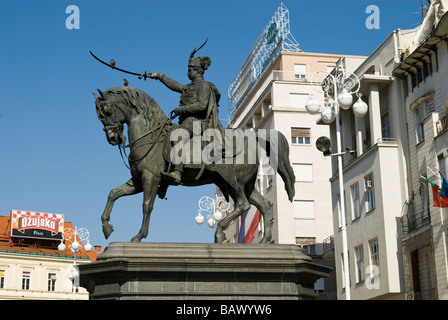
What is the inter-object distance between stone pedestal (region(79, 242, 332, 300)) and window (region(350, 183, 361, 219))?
32.2 metres

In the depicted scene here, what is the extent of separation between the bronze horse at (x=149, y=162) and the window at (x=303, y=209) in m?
48.4

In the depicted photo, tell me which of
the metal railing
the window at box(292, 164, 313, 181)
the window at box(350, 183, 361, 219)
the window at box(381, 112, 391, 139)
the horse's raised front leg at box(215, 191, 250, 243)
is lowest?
the horse's raised front leg at box(215, 191, 250, 243)

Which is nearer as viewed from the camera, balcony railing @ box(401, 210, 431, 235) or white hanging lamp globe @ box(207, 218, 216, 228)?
balcony railing @ box(401, 210, 431, 235)

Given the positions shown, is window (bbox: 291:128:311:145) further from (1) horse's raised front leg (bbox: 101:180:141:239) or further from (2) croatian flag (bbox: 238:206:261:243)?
(1) horse's raised front leg (bbox: 101:180:141:239)

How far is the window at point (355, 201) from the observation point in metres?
47.3

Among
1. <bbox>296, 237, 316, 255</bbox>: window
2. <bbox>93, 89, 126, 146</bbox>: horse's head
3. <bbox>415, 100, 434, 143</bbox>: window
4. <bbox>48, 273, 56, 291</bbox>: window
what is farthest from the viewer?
<bbox>48, 273, 56, 291</bbox>: window

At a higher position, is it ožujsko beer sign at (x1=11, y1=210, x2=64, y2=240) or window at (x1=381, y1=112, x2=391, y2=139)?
ožujsko beer sign at (x1=11, y1=210, x2=64, y2=240)

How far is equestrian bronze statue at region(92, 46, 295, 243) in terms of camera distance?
1656cm

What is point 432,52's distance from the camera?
41.3 metres

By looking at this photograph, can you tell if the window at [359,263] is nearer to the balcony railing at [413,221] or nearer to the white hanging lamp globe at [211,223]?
the balcony railing at [413,221]

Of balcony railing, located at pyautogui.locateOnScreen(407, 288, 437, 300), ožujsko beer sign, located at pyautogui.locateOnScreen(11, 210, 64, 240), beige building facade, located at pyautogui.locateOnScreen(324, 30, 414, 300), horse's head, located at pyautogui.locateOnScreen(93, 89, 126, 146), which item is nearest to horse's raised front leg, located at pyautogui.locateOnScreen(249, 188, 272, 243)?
horse's head, located at pyautogui.locateOnScreen(93, 89, 126, 146)

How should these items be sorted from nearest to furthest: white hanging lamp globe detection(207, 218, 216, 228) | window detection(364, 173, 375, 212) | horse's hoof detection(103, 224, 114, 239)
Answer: horse's hoof detection(103, 224, 114, 239)
white hanging lamp globe detection(207, 218, 216, 228)
window detection(364, 173, 375, 212)

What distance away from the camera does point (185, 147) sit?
54.9 ft

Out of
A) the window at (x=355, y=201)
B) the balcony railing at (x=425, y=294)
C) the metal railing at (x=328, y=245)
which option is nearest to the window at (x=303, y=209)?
the metal railing at (x=328, y=245)
